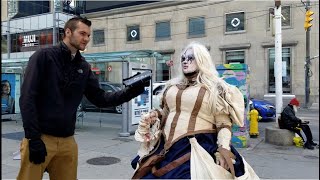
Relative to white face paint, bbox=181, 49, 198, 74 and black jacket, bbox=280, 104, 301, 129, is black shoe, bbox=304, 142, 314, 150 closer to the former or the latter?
black jacket, bbox=280, 104, 301, 129

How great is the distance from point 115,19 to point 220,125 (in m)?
31.1

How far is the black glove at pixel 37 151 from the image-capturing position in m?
2.64

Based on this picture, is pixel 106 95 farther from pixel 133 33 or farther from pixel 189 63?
pixel 133 33

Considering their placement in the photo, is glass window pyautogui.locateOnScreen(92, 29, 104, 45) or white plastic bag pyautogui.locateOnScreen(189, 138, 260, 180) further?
glass window pyautogui.locateOnScreen(92, 29, 104, 45)

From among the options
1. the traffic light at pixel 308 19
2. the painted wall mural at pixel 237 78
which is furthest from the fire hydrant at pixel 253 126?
the traffic light at pixel 308 19

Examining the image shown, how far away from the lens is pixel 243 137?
8164mm

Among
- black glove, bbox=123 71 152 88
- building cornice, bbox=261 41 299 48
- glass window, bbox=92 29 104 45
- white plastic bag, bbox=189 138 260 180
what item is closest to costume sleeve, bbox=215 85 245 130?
white plastic bag, bbox=189 138 260 180

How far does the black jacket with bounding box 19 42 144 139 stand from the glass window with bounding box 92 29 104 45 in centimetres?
3104

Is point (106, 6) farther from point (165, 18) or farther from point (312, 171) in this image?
point (312, 171)

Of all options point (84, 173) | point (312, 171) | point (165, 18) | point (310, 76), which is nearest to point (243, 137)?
point (312, 171)

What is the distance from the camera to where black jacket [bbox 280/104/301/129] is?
832 cm

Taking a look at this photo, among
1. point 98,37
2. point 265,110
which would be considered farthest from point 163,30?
point 265,110

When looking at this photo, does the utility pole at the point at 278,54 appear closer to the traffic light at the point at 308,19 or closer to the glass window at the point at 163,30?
the traffic light at the point at 308,19

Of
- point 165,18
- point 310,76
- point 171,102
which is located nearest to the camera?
point 171,102
